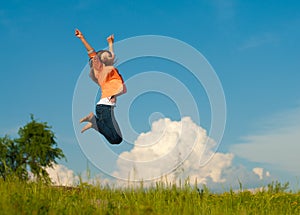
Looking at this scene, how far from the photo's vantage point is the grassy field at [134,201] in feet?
28.2

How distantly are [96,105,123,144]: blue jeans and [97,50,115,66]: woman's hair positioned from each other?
106 centimetres

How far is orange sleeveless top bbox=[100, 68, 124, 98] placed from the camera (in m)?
11.4

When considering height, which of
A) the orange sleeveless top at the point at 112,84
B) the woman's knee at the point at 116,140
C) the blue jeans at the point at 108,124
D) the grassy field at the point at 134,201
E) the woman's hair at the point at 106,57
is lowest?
the grassy field at the point at 134,201

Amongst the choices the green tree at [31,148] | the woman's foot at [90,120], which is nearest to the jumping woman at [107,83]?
the woman's foot at [90,120]

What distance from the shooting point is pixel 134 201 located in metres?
10.9

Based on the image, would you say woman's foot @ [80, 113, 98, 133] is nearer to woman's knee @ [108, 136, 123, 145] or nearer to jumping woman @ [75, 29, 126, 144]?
jumping woman @ [75, 29, 126, 144]

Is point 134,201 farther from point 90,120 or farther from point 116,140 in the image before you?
point 90,120

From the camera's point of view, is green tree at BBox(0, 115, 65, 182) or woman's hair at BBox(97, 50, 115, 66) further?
green tree at BBox(0, 115, 65, 182)

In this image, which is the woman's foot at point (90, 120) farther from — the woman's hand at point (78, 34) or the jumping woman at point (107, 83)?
the woman's hand at point (78, 34)

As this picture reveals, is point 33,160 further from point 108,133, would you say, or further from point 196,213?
point 196,213

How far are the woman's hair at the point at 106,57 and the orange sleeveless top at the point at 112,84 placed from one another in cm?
20

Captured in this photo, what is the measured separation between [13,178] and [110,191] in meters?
2.65

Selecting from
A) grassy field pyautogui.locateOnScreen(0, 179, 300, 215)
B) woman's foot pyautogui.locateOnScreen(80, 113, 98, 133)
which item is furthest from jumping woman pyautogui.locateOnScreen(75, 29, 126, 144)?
grassy field pyautogui.locateOnScreen(0, 179, 300, 215)

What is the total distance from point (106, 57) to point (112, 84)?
0.69m
